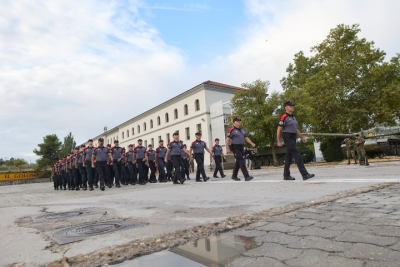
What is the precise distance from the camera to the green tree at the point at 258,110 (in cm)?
2473

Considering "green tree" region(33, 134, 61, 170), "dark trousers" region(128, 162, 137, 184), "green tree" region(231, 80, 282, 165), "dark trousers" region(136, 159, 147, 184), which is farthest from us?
"green tree" region(33, 134, 61, 170)

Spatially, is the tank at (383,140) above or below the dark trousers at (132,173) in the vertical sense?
above

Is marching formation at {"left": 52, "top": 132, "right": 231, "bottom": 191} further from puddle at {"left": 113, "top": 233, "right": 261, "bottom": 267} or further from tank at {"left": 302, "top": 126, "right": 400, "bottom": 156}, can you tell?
tank at {"left": 302, "top": 126, "right": 400, "bottom": 156}

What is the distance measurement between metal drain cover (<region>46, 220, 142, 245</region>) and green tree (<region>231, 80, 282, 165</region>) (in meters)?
21.1

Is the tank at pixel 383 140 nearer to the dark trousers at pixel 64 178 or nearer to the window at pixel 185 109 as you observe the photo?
the dark trousers at pixel 64 178

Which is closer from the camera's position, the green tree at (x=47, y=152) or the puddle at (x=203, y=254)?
the puddle at (x=203, y=254)

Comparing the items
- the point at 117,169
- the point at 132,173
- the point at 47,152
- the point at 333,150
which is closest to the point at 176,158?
the point at 117,169

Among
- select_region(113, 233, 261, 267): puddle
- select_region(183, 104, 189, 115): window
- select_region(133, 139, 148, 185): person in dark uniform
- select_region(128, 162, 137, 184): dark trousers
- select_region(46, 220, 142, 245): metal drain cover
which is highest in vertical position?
select_region(183, 104, 189, 115): window

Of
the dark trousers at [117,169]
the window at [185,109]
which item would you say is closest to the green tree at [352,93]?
the dark trousers at [117,169]

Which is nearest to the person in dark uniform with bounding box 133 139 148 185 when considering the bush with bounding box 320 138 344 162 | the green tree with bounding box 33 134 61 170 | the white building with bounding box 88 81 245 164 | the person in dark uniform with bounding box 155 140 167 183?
the person in dark uniform with bounding box 155 140 167 183

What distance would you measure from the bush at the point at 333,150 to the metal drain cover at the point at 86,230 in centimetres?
2656

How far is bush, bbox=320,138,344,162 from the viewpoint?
2747 cm

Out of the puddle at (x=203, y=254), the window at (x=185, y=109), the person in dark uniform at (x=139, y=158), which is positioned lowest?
the puddle at (x=203, y=254)

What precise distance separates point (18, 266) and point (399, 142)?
2434 centimetres
